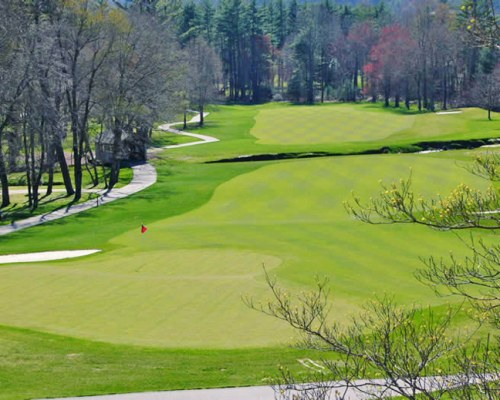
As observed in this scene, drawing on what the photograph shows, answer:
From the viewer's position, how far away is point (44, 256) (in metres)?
30.9

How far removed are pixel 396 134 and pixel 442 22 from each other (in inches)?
1930

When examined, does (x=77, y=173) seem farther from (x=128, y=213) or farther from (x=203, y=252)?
(x=203, y=252)

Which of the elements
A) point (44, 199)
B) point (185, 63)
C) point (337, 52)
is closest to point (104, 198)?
point (44, 199)

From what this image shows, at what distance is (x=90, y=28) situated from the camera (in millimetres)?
49938

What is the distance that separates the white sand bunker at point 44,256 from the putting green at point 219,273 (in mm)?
1458

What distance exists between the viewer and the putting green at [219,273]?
18.9 m

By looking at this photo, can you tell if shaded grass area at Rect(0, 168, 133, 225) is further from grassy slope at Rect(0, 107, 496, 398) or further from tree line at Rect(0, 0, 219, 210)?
grassy slope at Rect(0, 107, 496, 398)

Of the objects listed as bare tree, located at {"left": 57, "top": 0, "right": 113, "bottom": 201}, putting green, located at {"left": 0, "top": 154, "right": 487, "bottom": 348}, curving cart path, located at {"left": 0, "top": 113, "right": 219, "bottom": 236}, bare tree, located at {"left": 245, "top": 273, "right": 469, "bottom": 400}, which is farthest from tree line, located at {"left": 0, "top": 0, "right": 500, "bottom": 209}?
putting green, located at {"left": 0, "top": 154, "right": 487, "bottom": 348}

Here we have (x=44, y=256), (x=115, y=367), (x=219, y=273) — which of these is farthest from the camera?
(x=44, y=256)

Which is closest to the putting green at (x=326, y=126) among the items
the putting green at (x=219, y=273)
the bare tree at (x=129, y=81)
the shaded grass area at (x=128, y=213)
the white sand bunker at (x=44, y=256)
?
the bare tree at (x=129, y=81)

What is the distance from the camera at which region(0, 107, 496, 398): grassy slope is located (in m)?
16.4

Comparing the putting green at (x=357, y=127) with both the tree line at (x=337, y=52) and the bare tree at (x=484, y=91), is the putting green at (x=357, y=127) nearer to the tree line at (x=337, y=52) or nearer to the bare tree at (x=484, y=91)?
the bare tree at (x=484, y=91)

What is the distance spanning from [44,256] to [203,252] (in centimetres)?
733

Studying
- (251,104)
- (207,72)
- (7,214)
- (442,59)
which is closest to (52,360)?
(7,214)
